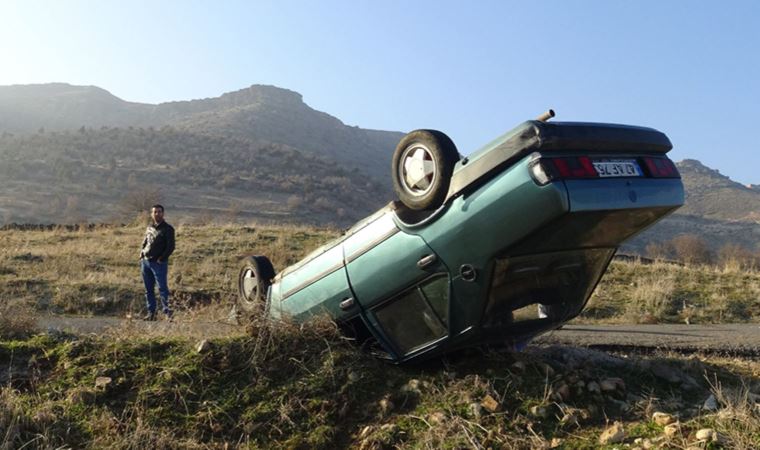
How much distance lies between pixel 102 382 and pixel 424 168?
2.68m

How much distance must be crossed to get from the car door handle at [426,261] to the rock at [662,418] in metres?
1.58

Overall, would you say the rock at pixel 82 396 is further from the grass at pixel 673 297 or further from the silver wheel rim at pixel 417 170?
the grass at pixel 673 297

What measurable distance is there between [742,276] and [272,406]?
14.1 metres

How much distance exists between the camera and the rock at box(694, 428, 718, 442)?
3.28 meters

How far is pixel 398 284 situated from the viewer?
4.38 meters

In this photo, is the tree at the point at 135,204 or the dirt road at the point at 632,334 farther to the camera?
the tree at the point at 135,204

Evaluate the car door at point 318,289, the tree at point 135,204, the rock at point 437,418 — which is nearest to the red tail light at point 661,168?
the rock at point 437,418

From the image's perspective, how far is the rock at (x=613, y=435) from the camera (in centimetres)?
355

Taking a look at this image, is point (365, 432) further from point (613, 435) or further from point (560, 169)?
point (560, 169)

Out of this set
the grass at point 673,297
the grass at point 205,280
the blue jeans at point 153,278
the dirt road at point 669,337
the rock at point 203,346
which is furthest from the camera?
the grass at point 673,297

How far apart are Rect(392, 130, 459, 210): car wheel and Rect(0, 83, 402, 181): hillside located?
8187 centimetres

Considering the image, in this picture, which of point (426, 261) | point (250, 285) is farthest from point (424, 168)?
point (250, 285)

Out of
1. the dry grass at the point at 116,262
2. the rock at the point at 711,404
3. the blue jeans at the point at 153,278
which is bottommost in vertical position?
the dry grass at the point at 116,262

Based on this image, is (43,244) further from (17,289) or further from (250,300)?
(250,300)
